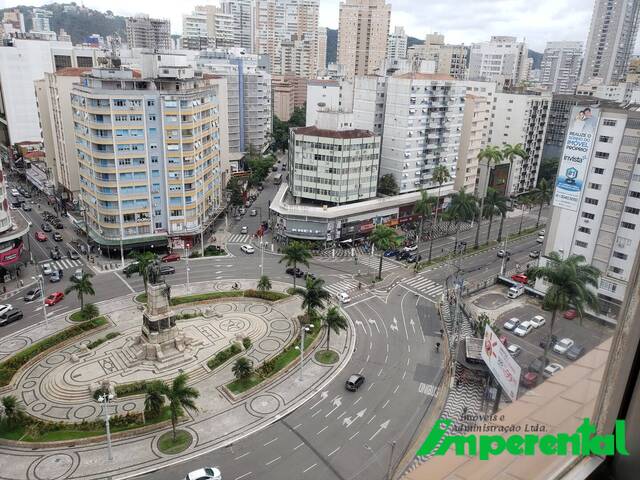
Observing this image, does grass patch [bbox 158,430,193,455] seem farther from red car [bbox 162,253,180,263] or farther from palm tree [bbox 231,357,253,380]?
red car [bbox 162,253,180,263]

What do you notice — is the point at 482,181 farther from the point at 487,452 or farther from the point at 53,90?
the point at 487,452

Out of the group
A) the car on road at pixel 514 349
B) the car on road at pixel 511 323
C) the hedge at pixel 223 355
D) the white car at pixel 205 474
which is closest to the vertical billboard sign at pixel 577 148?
the car on road at pixel 511 323

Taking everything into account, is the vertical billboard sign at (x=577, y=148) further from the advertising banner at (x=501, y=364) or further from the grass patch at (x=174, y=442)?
the grass patch at (x=174, y=442)

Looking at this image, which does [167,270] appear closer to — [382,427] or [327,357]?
[327,357]

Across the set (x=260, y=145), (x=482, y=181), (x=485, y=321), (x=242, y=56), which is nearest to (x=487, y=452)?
(x=485, y=321)

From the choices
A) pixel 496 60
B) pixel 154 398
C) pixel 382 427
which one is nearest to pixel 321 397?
pixel 382 427

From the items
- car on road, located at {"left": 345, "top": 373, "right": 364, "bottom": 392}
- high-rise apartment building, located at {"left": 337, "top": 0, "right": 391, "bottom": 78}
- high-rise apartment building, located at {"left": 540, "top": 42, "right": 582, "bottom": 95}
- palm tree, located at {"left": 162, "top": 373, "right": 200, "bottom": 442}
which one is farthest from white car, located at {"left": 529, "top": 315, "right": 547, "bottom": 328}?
high-rise apartment building, located at {"left": 337, "top": 0, "right": 391, "bottom": 78}
